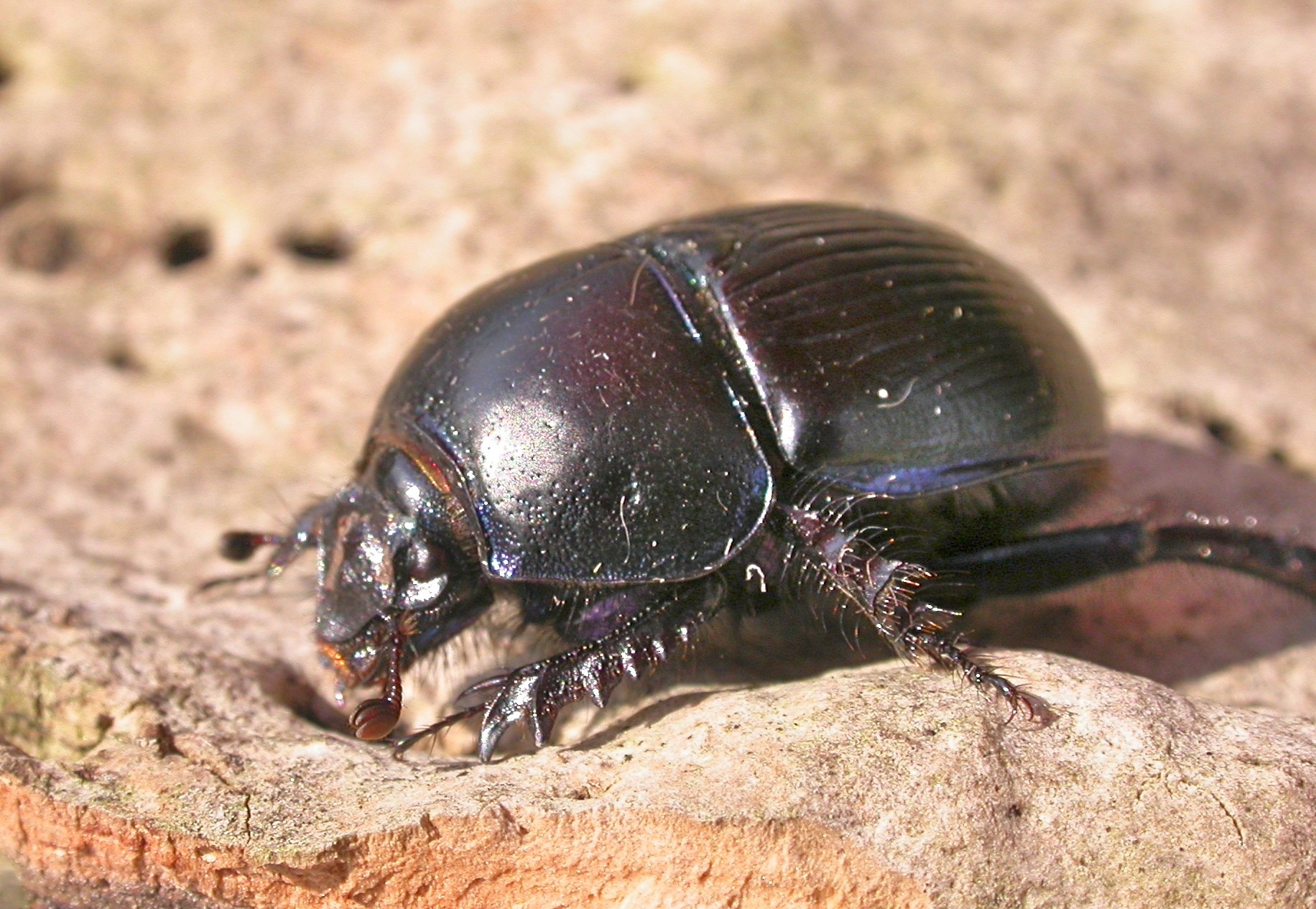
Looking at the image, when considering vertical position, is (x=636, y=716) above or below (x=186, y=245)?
below

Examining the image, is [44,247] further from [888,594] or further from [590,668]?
[888,594]

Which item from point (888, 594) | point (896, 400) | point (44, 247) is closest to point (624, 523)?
point (888, 594)

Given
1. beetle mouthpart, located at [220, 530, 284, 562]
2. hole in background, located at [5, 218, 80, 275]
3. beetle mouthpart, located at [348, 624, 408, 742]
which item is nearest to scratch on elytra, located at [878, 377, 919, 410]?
beetle mouthpart, located at [348, 624, 408, 742]

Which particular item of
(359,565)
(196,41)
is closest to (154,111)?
(196,41)

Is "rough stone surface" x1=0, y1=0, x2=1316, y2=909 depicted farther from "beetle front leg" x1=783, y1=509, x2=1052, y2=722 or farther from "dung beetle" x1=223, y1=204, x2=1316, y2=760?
"dung beetle" x1=223, y1=204, x2=1316, y2=760

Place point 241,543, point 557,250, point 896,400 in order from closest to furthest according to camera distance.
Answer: point 896,400 → point 241,543 → point 557,250

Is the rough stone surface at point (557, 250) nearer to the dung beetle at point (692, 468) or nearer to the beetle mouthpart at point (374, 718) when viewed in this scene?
the beetle mouthpart at point (374, 718)
